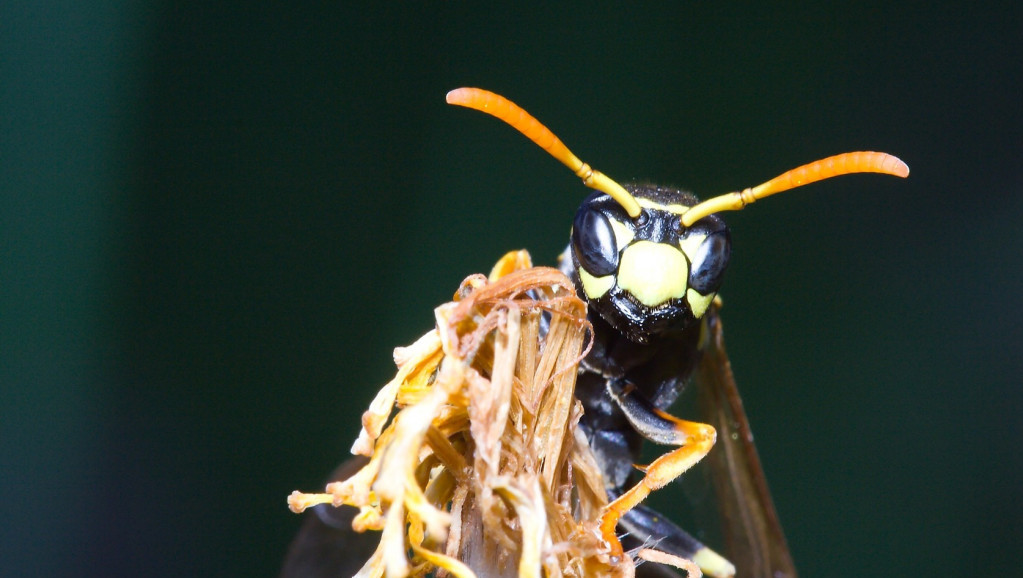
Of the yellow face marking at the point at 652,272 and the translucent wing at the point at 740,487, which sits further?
Result: the translucent wing at the point at 740,487

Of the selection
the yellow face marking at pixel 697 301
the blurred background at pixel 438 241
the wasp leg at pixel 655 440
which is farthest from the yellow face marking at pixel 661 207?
the blurred background at pixel 438 241

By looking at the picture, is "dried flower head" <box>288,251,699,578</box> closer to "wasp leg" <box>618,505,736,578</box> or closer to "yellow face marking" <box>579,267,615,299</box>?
"yellow face marking" <box>579,267,615,299</box>

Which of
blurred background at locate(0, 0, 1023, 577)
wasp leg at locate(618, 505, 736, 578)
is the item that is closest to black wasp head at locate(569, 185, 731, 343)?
wasp leg at locate(618, 505, 736, 578)

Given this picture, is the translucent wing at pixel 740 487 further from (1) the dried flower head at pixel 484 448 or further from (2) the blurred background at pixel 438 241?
(2) the blurred background at pixel 438 241

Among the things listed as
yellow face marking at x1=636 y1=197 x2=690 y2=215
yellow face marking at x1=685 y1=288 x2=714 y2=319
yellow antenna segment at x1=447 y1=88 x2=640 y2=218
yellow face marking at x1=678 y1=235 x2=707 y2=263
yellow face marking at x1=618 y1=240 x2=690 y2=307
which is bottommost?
yellow face marking at x1=685 y1=288 x2=714 y2=319

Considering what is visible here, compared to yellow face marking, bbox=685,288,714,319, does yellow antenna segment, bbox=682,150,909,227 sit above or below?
above

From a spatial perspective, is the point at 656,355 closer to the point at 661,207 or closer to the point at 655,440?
the point at 655,440

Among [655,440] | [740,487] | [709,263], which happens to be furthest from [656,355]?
[740,487]

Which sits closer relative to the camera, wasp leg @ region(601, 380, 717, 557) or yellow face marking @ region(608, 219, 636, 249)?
wasp leg @ region(601, 380, 717, 557)
